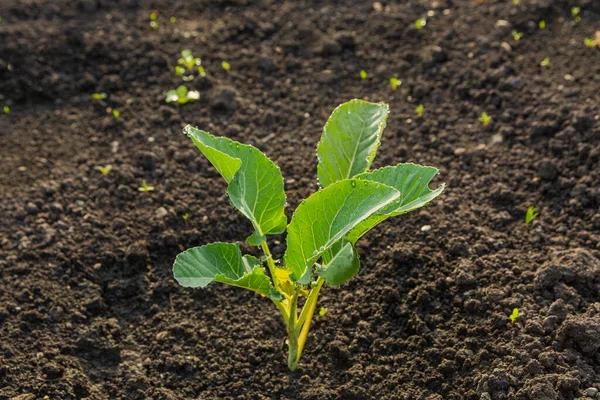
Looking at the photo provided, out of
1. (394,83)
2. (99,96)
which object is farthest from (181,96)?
(394,83)

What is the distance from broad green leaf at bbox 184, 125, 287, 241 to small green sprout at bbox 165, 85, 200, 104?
58.3 inches

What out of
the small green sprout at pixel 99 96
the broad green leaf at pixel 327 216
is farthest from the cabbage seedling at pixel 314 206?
the small green sprout at pixel 99 96

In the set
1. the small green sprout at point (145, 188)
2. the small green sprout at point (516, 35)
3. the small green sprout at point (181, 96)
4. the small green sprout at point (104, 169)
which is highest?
the small green sprout at point (516, 35)

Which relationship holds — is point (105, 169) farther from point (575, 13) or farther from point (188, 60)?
point (575, 13)

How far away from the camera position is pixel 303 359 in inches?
106

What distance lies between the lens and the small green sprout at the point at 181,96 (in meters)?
3.70

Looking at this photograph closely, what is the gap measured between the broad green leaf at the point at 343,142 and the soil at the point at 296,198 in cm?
59

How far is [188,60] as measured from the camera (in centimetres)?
390

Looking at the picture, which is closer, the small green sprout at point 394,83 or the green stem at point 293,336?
the green stem at point 293,336

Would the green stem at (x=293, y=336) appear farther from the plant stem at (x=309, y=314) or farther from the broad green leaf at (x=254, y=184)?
the broad green leaf at (x=254, y=184)

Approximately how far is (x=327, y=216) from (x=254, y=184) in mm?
290

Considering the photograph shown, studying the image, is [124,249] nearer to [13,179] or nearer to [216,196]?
[216,196]

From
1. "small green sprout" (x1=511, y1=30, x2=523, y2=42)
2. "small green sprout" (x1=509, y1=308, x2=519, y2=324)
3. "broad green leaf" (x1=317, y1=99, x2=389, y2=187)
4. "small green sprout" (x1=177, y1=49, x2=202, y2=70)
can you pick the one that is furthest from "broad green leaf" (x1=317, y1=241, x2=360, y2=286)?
"small green sprout" (x1=511, y1=30, x2=523, y2=42)

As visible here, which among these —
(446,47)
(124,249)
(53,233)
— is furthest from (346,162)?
(446,47)
